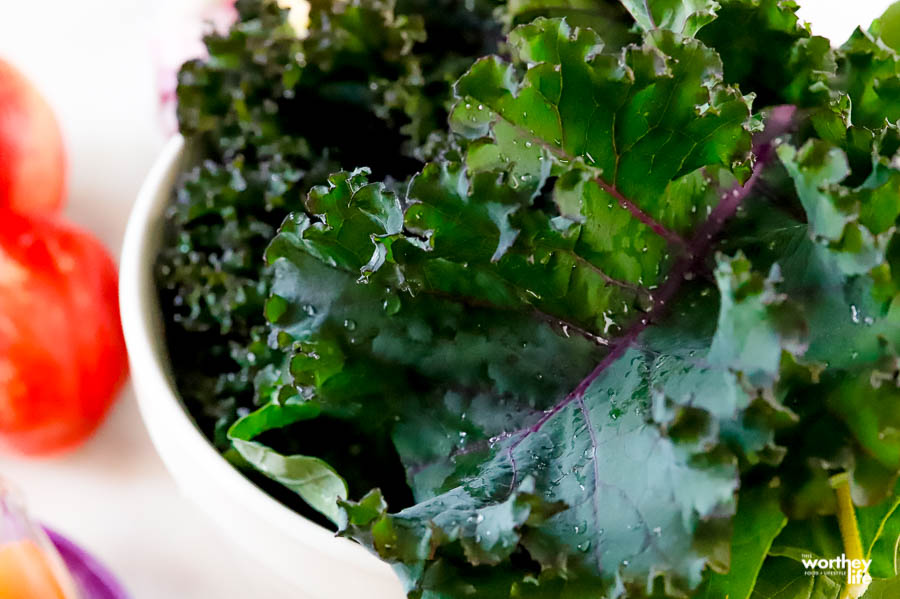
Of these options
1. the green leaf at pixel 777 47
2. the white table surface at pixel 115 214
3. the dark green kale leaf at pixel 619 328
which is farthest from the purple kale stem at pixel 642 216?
the white table surface at pixel 115 214

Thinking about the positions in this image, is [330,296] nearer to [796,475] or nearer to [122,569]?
[796,475]

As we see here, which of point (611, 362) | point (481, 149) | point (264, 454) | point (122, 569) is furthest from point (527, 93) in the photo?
point (122, 569)

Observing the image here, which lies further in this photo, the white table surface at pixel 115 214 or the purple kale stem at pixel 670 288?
the white table surface at pixel 115 214

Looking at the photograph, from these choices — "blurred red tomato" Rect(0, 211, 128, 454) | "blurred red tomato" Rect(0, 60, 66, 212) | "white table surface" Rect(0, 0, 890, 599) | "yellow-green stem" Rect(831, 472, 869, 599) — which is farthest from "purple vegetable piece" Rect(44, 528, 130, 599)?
"yellow-green stem" Rect(831, 472, 869, 599)

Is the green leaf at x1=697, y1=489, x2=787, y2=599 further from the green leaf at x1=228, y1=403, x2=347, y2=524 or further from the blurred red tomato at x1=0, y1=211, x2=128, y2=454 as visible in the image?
the blurred red tomato at x1=0, y1=211, x2=128, y2=454

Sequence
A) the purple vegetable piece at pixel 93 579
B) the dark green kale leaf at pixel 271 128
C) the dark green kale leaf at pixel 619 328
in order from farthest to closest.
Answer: the purple vegetable piece at pixel 93 579 → the dark green kale leaf at pixel 271 128 → the dark green kale leaf at pixel 619 328

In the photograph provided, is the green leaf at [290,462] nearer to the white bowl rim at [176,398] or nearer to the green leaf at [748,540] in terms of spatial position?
the white bowl rim at [176,398]
